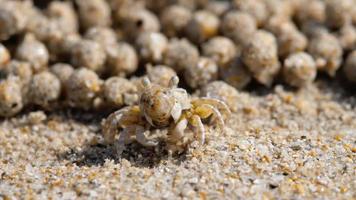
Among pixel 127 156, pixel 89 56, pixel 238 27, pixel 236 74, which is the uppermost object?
pixel 238 27

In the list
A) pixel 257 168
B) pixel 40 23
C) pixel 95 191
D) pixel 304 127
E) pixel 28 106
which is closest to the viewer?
pixel 95 191

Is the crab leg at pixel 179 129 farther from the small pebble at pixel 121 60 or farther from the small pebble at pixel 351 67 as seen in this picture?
the small pebble at pixel 351 67

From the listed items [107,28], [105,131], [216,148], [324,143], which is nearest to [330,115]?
[324,143]

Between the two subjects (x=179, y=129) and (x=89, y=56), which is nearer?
(x=179, y=129)

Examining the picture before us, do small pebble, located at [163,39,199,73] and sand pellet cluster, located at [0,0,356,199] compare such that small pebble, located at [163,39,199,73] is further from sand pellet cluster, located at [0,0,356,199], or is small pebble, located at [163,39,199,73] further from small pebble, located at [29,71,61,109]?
small pebble, located at [29,71,61,109]

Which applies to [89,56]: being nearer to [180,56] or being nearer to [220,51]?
[180,56]

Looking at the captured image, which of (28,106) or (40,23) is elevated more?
(40,23)

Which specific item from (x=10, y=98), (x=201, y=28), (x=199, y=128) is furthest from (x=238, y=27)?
(x=10, y=98)

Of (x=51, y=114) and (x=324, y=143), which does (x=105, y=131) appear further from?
(x=324, y=143)
